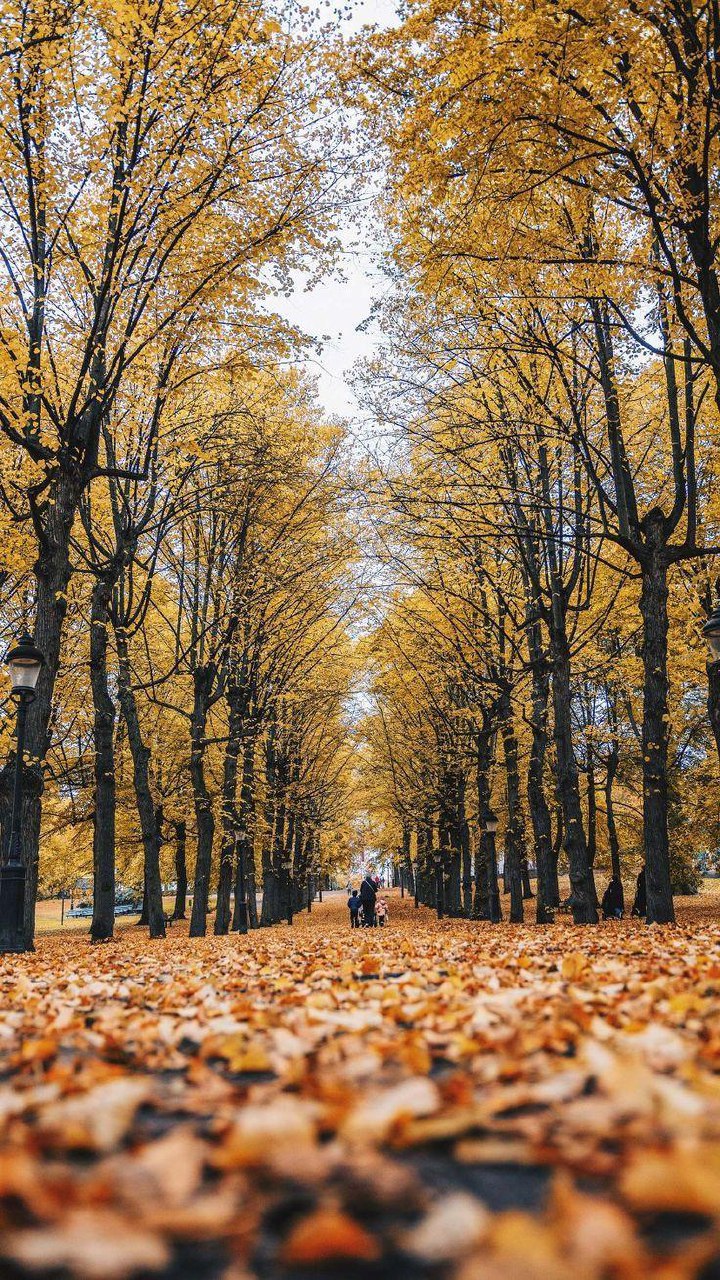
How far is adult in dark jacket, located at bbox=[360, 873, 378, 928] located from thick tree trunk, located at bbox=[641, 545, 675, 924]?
11.6 meters

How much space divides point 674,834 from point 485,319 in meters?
15.5

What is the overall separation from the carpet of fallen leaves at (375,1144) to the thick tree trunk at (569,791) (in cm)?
1013

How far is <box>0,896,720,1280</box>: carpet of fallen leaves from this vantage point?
1118mm

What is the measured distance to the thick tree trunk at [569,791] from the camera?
42.3 feet

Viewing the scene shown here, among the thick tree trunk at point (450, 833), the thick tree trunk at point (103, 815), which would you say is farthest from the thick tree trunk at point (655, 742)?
the thick tree trunk at point (450, 833)

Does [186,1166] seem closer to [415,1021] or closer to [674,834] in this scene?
[415,1021]

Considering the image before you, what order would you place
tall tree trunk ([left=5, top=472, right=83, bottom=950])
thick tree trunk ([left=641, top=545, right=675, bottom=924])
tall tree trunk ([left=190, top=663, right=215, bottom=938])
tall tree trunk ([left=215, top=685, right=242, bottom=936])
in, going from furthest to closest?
tall tree trunk ([left=215, top=685, right=242, bottom=936])
tall tree trunk ([left=190, top=663, right=215, bottom=938])
thick tree trunk ([left=641, top=545, right=675, bottom=924])
tall tree trunk ([left=5, top=472, right=83, bottom=950])

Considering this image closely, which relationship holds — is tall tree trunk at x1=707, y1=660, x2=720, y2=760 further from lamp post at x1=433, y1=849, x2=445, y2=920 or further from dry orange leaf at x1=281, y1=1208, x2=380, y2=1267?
dry orange leaf at x1=281, y1=1208, x2=380, y2=1267

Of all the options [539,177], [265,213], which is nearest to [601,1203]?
[539,177]

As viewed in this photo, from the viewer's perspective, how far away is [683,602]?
1733cm

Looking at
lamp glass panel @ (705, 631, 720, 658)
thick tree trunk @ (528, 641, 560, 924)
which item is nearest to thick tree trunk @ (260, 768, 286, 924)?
thick tree trunk @ (528, 641, 560, 924)

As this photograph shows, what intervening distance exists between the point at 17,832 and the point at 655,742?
25.4 ft

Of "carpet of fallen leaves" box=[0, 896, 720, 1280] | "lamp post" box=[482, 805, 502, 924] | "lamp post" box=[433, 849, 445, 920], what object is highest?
"carpet of fallen leaves" box=[0, 896, 720, 1280]

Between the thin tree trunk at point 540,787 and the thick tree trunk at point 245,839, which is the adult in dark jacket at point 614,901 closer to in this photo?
the thin tree trunk at point 540,787
